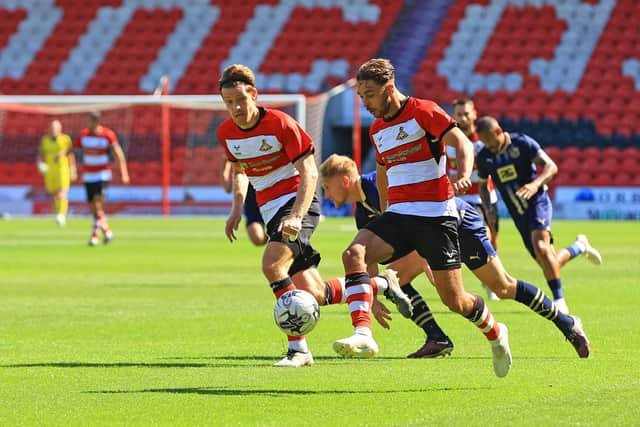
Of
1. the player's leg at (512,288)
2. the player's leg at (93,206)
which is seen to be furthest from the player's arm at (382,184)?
the player's leg at (93,206)

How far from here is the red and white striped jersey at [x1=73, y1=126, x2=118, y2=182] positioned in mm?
24422

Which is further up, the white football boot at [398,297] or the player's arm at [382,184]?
the player's arm at [382,184]

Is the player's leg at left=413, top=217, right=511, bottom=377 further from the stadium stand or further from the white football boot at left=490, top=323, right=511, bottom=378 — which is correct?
the stadium stand

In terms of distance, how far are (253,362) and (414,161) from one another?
192 cm

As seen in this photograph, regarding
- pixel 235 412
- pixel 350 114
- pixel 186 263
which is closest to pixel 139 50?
pixel 350 114

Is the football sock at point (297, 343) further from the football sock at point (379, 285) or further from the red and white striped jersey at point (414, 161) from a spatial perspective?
the red and white striped jersey at point (414, 161)

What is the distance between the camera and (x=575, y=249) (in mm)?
14281

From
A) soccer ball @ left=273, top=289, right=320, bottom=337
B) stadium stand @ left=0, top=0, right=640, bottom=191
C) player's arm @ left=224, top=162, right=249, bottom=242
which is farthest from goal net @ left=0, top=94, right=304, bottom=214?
soccer ball @ left=273, top=289, right=320, bottom=337

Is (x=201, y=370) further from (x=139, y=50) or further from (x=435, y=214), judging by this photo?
(x=139, y=50)

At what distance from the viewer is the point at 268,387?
25.6 ft

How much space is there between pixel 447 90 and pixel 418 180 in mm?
29521

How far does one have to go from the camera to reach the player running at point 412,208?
7988mm

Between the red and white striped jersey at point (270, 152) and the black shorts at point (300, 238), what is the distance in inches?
2.2

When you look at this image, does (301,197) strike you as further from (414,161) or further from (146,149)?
(146,149)
